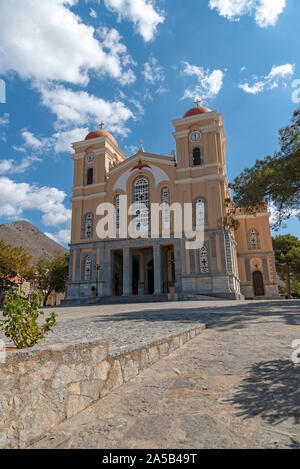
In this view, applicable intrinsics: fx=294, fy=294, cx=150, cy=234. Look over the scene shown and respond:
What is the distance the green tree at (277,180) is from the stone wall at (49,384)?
955 cm

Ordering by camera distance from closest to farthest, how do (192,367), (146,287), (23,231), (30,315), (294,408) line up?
(294,408), (30,315), (192,367), (146,287), (23,231)

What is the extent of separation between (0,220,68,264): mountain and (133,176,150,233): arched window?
6582cm

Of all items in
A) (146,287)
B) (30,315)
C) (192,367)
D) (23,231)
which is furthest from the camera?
(23,231)

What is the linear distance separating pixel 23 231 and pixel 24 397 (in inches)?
4137

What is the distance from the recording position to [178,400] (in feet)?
8.61

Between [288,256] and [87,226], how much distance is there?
23.0 metres

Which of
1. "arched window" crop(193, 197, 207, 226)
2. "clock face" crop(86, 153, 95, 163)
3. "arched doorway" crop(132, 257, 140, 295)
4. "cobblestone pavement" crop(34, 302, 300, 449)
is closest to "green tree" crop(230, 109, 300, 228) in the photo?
"cobblestone pavement" crop(34, 302, 300, 449)

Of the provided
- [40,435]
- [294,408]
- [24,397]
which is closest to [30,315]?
[24,397]

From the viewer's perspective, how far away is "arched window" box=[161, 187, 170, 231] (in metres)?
24.4

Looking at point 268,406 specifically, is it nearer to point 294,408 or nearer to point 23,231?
point 294,408

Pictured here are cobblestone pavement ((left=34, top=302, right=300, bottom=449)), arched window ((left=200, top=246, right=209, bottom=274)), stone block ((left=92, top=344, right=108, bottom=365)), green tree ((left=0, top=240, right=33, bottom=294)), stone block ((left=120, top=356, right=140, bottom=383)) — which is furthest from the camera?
green tree ((left=0, top=240, right=33, bottom=294))

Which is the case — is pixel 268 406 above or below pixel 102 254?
below

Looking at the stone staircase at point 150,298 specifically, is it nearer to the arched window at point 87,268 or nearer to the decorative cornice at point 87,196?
the arched window at point 87,268

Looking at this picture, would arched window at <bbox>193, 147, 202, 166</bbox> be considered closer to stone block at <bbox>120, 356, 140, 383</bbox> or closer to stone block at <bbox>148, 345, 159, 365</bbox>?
stone block at <bbox>148, 345, 159, 365</bbox>
